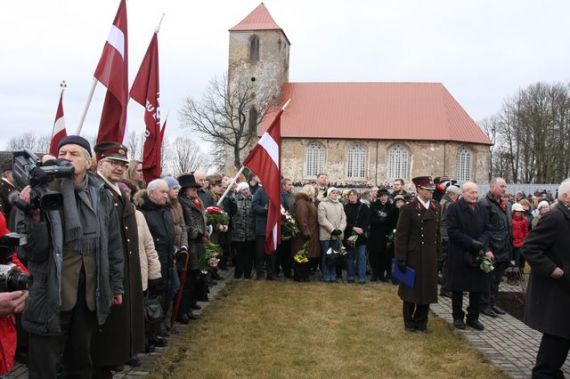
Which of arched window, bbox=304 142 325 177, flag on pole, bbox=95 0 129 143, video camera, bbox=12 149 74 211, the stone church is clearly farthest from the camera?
arched window, bbox=304 142 325 177

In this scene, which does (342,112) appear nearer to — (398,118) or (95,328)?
(398,118)

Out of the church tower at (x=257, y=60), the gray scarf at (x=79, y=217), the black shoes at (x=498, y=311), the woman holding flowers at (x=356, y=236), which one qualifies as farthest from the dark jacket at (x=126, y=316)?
the church tower at (x=257, y=60)

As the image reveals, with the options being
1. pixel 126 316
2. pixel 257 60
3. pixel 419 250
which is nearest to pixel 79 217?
pixel 126 316

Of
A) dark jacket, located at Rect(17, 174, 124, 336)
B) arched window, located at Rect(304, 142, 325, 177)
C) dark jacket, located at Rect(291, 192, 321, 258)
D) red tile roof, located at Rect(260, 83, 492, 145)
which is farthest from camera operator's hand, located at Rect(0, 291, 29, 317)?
arched window, located at Rect(304, 142, 325, 177)

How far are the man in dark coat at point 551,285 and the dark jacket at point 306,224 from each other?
22.4 feet

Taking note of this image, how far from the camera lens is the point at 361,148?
49.5m

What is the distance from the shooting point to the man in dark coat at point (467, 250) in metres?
7.91

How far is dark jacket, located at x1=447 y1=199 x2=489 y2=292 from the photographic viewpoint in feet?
25.9

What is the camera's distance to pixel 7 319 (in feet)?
10.2

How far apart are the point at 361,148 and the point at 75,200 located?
152 ft

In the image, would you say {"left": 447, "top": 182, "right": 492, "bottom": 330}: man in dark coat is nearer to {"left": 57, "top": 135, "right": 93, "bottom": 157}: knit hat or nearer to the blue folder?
the blue folder

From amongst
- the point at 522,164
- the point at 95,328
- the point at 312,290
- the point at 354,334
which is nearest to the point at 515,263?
the point at 312,290

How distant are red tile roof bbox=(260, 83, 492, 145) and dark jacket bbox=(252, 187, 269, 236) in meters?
35.9

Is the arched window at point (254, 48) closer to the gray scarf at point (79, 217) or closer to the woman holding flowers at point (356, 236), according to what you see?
the woman holding flowers at point (356, 236)
